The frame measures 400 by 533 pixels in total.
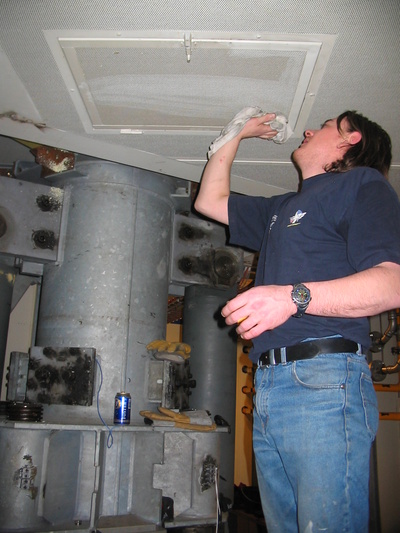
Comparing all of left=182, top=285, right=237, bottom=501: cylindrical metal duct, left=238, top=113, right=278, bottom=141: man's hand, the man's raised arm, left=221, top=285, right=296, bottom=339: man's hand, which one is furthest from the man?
left=182, top=285, right=237, bottom=501: cylindrical metal duct

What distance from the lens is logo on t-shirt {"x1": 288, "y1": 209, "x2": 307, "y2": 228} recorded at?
1.49 metres

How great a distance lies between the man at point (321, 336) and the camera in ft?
3.72

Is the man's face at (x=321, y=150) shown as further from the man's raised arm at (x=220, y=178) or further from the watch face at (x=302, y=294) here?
the watch face at (x=302, y=294)

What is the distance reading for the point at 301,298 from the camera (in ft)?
3.70

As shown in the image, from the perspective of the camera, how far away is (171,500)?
7.58ft

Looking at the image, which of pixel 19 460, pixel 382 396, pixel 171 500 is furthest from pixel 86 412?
pixel 382 396

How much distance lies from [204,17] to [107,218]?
1299 millimetres

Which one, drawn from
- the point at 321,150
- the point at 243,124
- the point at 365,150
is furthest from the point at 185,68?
the point at 365,150

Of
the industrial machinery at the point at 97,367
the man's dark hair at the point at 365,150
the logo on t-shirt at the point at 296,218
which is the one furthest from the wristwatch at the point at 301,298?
the industrial machinery at the point at 97,367

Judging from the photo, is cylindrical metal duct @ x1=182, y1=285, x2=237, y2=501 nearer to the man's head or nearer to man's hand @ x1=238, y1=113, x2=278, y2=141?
man's hand @ x1=238, y1=113, x2=278, y2=141

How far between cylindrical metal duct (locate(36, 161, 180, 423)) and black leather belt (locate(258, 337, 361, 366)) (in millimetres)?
1271

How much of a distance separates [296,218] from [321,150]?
0.40 metres

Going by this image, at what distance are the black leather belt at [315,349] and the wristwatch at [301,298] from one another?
0.70 feet

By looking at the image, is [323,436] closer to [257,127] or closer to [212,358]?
[257,127]
